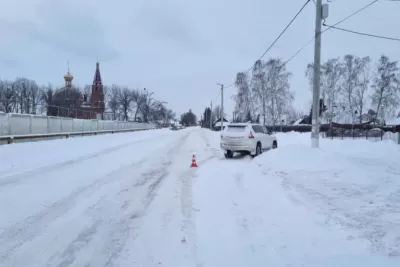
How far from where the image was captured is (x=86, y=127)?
109 feet

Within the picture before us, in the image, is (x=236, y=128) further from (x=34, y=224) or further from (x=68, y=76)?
(x=68, y=76)

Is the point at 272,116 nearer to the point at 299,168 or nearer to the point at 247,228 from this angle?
the point at 299,168

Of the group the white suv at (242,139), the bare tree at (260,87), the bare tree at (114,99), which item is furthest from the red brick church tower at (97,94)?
the white suv at (242,139)

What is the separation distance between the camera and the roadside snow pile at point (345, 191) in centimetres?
524

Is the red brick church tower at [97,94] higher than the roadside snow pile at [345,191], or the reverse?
the red brick church tower at [97,94]

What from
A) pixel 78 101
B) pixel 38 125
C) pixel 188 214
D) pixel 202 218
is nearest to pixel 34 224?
pixel 188 214

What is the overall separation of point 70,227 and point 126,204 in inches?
65.0

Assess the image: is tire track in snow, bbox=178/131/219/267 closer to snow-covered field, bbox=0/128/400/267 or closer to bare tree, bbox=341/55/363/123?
snow-covered field, bbox=0/128/400/267

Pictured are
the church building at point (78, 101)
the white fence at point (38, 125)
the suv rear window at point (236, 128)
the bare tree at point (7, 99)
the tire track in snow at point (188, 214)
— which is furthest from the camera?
the bare tree at point (7, 99)

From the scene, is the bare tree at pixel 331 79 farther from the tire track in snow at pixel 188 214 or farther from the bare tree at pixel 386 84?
the tire track in snow at pixel 188 214

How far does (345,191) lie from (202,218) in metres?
4.04

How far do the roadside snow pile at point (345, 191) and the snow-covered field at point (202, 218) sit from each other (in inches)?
1.0

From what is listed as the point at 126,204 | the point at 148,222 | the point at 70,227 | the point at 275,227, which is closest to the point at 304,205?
the point at 275,227

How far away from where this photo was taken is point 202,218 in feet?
19.8
